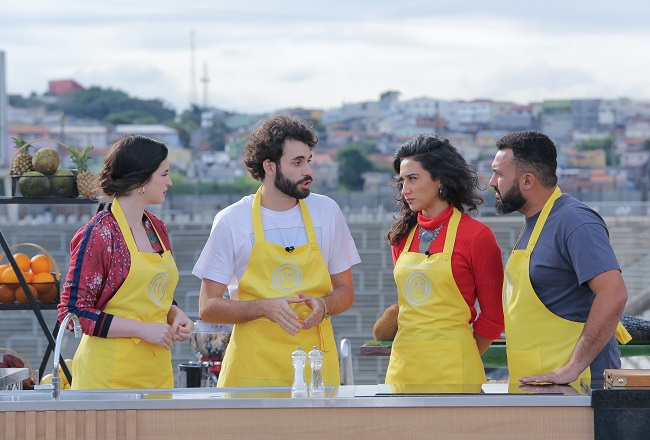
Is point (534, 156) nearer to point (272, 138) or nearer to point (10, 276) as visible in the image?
point (272, 138)

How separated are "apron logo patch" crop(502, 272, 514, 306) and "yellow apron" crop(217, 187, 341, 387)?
0.51m

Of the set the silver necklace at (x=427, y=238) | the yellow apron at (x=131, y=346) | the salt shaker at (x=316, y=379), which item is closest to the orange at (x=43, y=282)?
the yellow apron at (x=131, y=346)

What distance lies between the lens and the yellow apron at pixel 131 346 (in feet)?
9.54

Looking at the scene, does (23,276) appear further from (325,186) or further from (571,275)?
(325,186)

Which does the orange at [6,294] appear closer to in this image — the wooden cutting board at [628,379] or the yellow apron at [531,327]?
the yellow apron at [531,327]

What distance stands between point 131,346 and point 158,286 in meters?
0.18

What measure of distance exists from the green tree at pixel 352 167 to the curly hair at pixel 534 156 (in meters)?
69.2

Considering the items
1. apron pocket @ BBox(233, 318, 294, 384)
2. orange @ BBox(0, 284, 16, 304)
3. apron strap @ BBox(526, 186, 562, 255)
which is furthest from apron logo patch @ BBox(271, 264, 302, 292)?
orange @ BBox(0, 284, 16, 304)

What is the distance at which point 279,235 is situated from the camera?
10.3 ft

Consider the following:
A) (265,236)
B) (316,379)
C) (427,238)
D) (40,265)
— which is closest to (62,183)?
(40,265)

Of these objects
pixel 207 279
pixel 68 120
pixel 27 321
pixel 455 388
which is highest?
pixel 68 120

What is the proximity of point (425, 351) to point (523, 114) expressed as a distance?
89.2 m

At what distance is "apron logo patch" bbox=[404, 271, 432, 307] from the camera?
118 inches

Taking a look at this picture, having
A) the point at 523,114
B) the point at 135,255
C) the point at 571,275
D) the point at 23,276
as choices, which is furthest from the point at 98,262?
the point at 523,114
